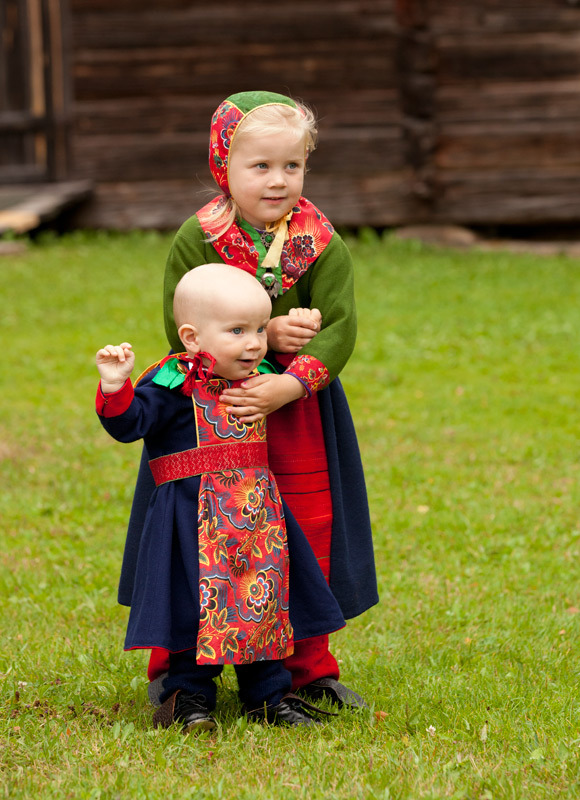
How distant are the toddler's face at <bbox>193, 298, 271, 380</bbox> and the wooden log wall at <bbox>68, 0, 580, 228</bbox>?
1028 cm

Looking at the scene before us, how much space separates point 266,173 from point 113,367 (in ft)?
2.18

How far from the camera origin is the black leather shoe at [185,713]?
10.1ft

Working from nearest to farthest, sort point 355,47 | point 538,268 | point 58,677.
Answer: point 58,677, point 538,268, point 355,47

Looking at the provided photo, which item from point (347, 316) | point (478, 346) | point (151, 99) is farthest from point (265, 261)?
point (151, 99)

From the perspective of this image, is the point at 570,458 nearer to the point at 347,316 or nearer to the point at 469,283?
the point at 347,316

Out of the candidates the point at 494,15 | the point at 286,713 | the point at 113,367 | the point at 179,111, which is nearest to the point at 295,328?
the point at 113,367

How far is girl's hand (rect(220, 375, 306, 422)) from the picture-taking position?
9.98 ft

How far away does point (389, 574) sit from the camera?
4688 mm

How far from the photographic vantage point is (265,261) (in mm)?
3117

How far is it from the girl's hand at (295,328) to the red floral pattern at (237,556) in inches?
8.3

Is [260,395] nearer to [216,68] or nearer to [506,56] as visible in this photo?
[216,68]

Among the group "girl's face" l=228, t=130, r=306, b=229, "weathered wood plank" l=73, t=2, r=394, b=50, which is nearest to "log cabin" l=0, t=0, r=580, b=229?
"weathered wood plank" l=73, t=2, r=394, b=50

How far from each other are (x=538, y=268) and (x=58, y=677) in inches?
363

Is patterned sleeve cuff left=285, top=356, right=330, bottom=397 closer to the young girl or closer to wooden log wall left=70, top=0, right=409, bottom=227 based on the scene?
the young girl
